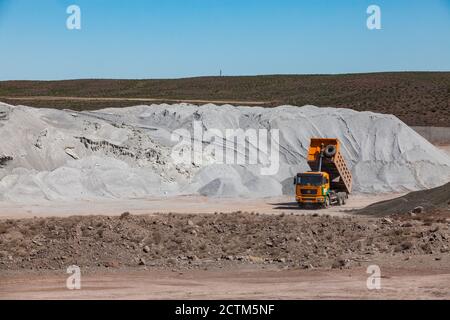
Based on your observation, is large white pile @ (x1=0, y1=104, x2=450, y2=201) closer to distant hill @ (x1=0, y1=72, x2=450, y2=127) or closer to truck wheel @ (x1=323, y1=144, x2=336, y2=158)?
truck wheel @ (x1=323, y1=144, x2=336, y2=158)

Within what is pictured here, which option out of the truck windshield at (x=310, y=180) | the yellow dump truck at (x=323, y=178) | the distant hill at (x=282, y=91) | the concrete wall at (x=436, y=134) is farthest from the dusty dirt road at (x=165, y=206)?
the distant hill at (x=282, y=91)

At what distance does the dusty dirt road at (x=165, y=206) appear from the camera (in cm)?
3538

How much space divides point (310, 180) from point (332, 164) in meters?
1.93

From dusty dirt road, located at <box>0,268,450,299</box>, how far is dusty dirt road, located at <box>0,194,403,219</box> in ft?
41.2

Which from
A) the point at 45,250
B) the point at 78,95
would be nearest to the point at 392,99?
the point at 78,95

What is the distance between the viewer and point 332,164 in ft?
127

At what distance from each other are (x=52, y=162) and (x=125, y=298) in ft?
84.0

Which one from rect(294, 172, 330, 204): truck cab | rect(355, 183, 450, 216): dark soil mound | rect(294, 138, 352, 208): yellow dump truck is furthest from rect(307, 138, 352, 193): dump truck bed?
rect(355, 183, 450, 216): dark soil mound

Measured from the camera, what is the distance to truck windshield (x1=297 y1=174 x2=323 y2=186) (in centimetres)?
3703

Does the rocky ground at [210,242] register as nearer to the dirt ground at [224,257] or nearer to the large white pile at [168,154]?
the dirt ground at [224,257]

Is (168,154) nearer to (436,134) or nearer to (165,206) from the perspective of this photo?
(165,206)

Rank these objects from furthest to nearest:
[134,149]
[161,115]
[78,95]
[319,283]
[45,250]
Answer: [78,95] < [161,115] < [134,149] < [45,250] < [319,283]

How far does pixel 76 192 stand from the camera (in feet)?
133
